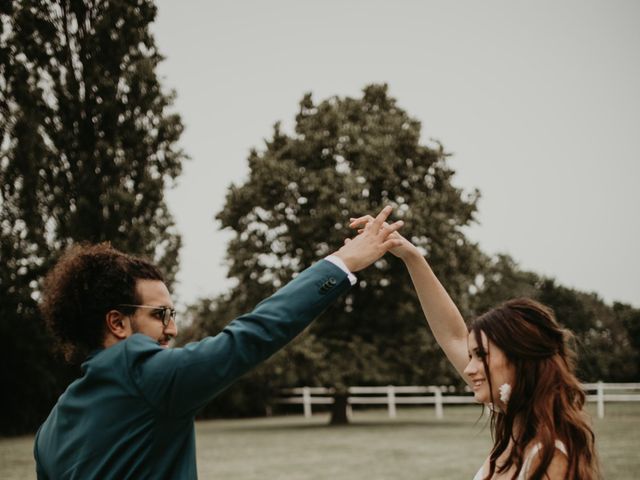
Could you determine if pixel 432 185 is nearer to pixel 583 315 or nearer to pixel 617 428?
pixel 617 428

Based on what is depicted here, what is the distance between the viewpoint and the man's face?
1947 millimetres

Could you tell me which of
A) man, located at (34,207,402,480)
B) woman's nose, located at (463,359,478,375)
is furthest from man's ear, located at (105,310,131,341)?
woman's nose, located at (463,359,478,375)

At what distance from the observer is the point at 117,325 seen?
1.94 metres

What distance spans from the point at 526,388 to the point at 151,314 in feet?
4.85

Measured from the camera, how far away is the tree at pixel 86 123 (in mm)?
17672

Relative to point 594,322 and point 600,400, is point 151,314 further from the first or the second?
point 594,322

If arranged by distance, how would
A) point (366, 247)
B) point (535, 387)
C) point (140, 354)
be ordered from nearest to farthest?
point (140, 354) < point (366, 247) < point (535, 387)

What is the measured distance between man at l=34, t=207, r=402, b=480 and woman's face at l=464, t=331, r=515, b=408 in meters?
0.85

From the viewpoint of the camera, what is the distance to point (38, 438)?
2062 millimetres

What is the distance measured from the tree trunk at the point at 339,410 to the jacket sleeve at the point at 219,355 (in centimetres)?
2320

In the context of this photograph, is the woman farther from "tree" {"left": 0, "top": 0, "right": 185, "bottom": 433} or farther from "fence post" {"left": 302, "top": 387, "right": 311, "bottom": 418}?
"fence post" {"left": 302, "top": 387, "right": 311, "bottom": 418}

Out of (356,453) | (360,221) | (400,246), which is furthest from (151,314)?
(356,453)

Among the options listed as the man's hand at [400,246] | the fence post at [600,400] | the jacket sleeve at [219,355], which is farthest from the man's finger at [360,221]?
the fence post at [600,400]

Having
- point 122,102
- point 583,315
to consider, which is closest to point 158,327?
point 122,102
